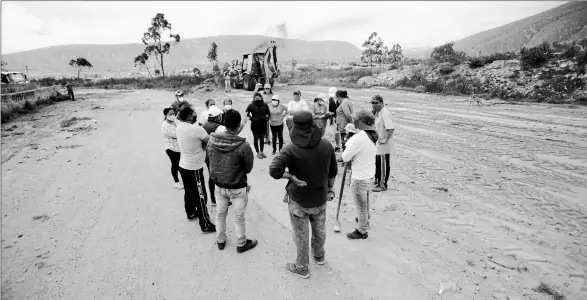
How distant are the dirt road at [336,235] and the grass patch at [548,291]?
2.2 inches

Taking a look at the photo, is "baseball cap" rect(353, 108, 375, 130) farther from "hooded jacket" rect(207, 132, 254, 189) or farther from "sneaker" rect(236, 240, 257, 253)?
"sneaker" rect(236, 240, 257, 253)

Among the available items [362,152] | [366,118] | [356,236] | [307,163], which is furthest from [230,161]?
[356,236]

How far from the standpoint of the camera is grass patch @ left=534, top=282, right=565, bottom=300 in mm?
3054

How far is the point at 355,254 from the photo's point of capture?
3.88m

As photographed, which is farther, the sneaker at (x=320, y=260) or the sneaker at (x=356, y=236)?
the sneaker at (x=356, y=236)

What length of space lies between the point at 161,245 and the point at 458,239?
4272mm

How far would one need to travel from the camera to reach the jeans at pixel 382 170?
5.49 meters

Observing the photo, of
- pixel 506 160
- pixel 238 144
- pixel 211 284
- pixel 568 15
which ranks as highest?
pixel 568 15

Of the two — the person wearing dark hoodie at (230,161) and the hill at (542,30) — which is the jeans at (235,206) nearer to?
the person wearing dark hoodie at (230,161)

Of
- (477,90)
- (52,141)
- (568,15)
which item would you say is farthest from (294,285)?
(568,15)

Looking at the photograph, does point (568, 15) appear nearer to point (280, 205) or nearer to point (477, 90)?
point (477, 90)

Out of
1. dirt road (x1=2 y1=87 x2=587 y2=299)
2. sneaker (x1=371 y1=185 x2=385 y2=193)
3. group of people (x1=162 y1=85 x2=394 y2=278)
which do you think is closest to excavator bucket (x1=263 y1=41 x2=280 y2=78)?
dirt road (x1=2 y1=87 x2=587 y2=299)

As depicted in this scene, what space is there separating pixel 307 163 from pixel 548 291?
296 cm

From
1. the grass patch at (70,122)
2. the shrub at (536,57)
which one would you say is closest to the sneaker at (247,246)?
the grass patch at (70,122)
